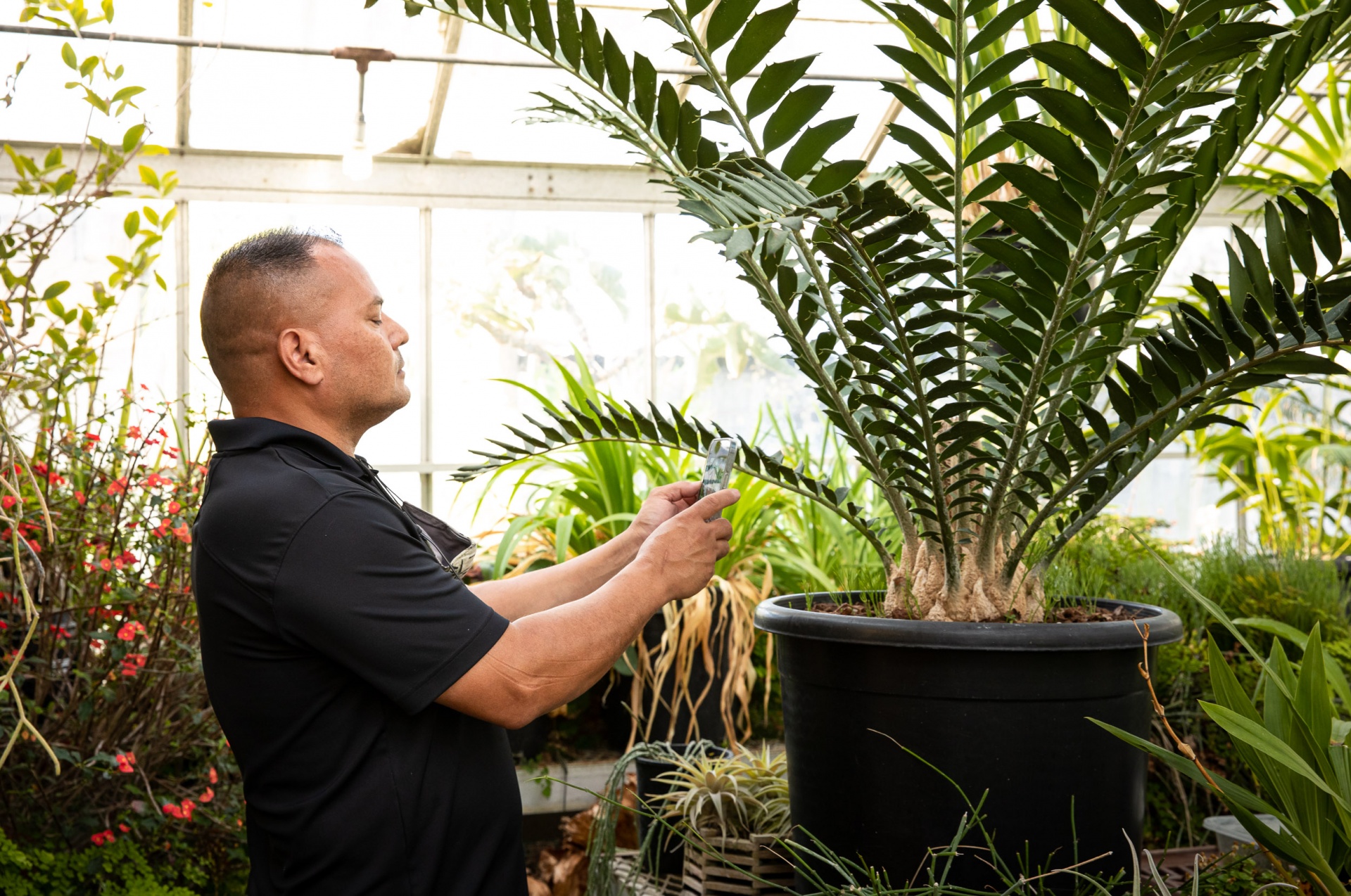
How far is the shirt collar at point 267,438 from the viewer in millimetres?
1110

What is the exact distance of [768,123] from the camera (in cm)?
111

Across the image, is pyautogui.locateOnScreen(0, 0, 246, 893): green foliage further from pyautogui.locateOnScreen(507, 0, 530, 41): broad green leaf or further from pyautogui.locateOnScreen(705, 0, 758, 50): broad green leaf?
pyautogui.locateOnScreen(705, 0, 758, 50): broad green leaf

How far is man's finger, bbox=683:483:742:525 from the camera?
121 cm

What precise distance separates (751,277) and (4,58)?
12.5 feet

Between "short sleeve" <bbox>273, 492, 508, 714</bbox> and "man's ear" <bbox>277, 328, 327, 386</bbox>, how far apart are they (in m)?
0.20

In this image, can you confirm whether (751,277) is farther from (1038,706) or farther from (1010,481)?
(1038,706)

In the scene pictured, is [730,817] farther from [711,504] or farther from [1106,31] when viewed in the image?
[1106,31]

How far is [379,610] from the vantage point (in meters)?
0.98

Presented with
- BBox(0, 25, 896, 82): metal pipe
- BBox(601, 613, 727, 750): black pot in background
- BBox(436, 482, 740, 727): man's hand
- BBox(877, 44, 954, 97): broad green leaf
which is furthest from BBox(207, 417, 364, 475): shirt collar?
BBox(0, 25, 896, 82): metal pipe

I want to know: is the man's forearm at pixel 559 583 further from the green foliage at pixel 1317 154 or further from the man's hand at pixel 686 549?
the green foliage at pixel 1317 154

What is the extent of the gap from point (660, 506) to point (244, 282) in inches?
25.0

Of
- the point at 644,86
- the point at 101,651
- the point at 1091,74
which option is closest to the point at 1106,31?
the point at 1091,74

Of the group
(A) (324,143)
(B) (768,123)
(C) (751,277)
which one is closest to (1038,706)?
(C) (751,277)

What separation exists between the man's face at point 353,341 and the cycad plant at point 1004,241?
348 mm
